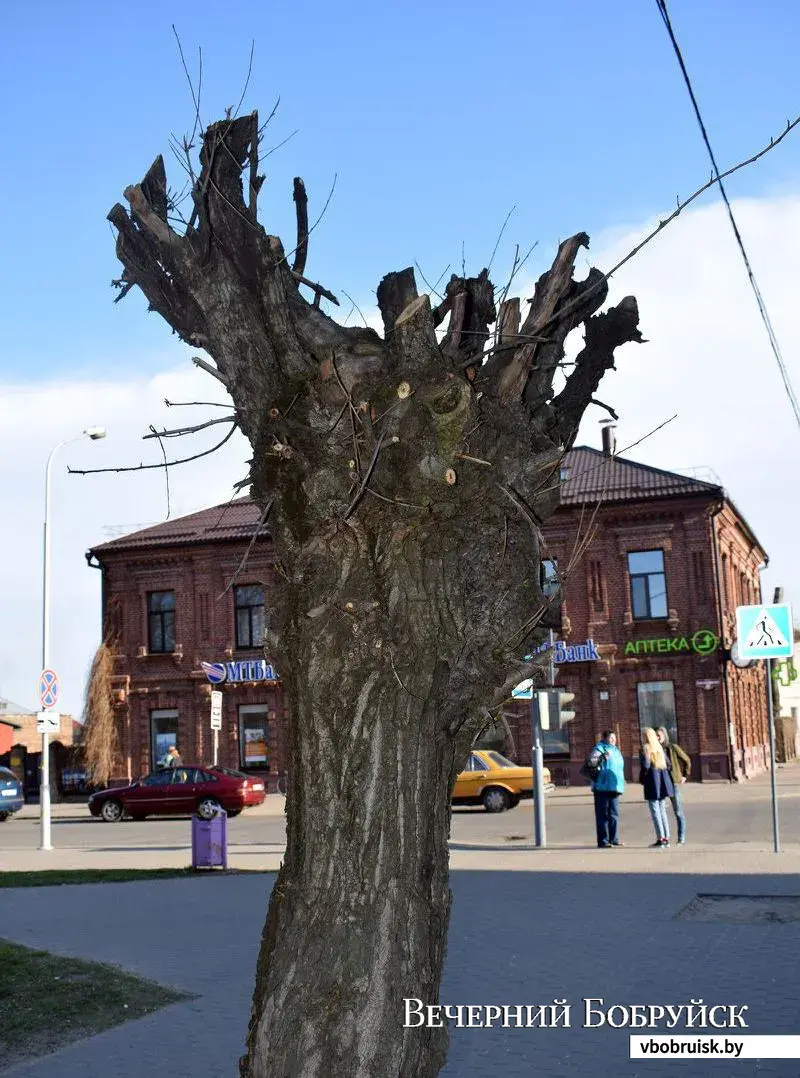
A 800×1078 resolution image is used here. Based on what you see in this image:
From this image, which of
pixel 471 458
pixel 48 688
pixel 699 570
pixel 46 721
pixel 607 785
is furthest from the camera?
pixel 699 570

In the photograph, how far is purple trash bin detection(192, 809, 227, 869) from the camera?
679 inches

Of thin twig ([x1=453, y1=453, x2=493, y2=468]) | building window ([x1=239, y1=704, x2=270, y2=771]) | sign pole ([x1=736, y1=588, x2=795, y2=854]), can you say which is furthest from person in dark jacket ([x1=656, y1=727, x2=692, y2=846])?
building window ([x1=239, y1=704, x2=270, y2=771])

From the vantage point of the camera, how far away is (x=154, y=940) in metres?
11.0

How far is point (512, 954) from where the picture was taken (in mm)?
9680

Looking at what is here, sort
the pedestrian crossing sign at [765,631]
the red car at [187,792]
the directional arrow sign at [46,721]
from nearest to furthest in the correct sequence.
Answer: the pedestrian crossing sign at [765,631], the directional arrow sign at [46,721], the red car at [187,792]

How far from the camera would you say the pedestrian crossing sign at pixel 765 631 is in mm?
16297

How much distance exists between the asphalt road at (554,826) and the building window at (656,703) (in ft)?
13.7

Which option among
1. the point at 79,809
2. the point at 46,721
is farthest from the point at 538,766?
the point at 79,809

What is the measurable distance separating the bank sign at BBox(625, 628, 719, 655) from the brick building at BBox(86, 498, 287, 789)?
1206 cm

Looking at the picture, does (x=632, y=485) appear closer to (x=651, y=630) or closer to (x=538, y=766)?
(x=651, y=630)

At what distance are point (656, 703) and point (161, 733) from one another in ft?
56.8

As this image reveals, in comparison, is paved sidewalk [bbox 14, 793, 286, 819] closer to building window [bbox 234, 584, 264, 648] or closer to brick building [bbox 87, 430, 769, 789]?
brick building [bbox 87, 430, 769, 789]

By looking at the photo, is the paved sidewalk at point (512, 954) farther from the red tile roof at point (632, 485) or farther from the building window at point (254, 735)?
the building window at point (254, 735)

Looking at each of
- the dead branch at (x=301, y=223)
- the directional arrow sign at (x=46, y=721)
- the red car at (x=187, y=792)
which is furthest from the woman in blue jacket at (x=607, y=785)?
the red car at (x=187, y=792)
